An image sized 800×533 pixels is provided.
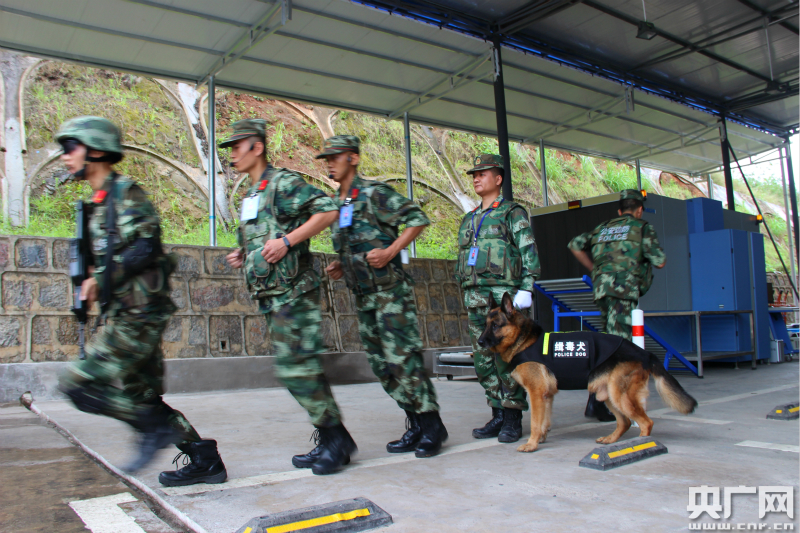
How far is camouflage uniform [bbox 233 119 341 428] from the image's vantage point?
8.50 ft

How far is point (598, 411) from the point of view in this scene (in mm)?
4188

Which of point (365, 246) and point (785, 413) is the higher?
point (365, 246)

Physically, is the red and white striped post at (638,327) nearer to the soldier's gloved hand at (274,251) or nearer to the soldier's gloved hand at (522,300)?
the soldier's gloved hand at (522,300)

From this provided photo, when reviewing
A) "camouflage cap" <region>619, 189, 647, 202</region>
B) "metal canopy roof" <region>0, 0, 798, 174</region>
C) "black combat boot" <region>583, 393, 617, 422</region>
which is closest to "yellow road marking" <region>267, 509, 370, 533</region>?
"black combat boot" <region>583, 393, 617, 422</region>

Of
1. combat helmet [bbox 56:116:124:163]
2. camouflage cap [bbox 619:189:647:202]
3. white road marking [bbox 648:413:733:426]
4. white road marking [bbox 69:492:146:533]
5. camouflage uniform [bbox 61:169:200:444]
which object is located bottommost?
white road marking [bbox 648:413:733:426]

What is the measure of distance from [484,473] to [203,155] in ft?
43.2

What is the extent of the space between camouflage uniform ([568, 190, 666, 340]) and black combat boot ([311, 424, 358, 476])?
8.82ft

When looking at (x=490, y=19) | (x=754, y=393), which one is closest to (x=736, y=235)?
(x=754, y=393)

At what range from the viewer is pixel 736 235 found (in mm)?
7645

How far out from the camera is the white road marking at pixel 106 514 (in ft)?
6.57

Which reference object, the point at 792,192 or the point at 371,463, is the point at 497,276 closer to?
the point at 371,463

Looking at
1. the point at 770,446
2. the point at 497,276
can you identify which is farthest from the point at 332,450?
the point at 770,446

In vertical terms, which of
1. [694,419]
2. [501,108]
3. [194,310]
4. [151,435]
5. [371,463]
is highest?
Answer: [501,108]

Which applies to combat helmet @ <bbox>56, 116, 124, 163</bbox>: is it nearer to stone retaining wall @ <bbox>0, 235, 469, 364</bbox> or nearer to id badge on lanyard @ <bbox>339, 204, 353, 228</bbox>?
id badge on lanyard @ <bbox>339, 204, 353, 228</bbox>
